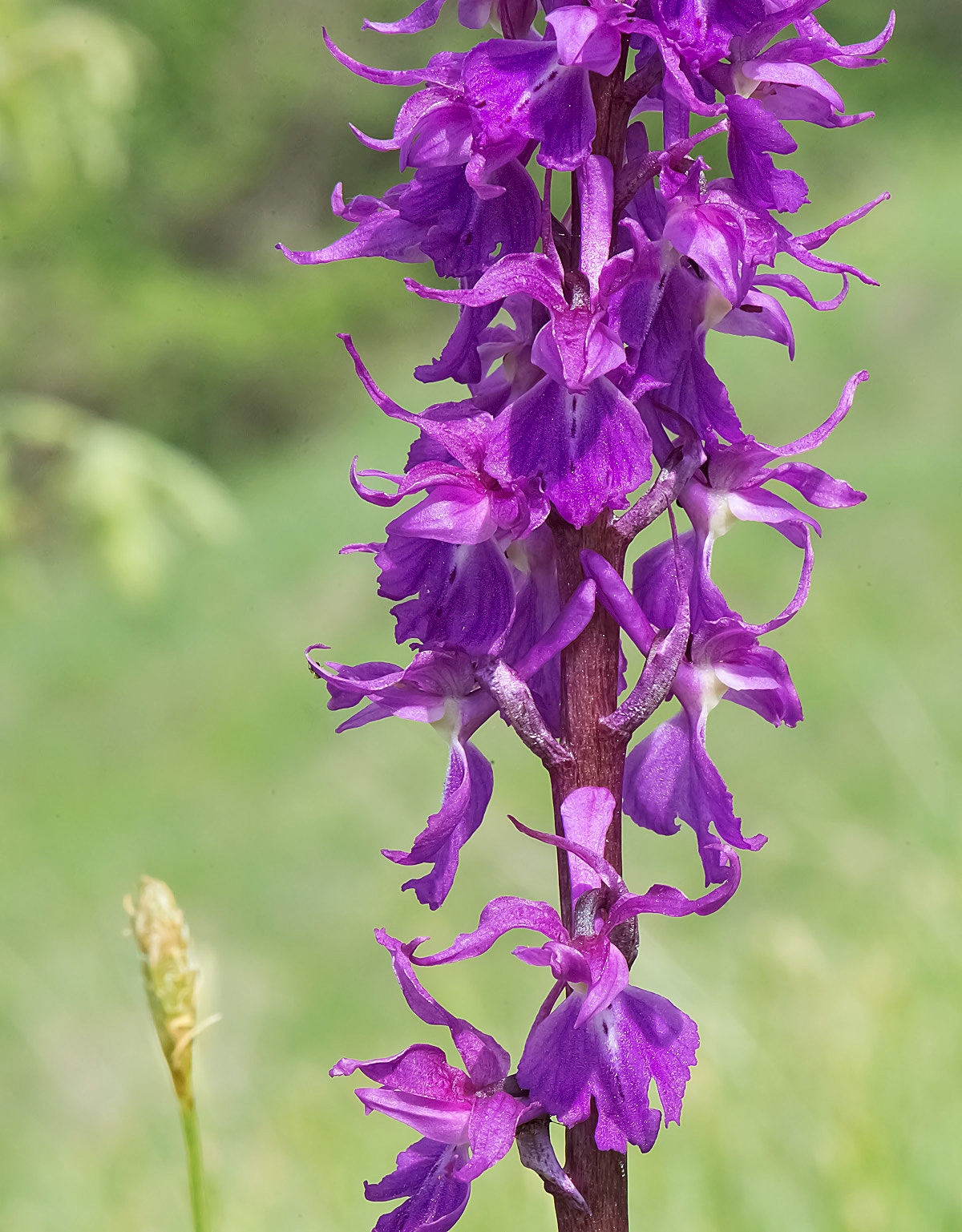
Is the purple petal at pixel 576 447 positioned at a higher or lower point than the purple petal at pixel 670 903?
higher

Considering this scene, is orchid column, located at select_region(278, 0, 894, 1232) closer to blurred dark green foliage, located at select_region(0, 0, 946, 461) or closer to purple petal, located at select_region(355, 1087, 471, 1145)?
purple petal, located at select_region(355, 1087, 471, 1145)

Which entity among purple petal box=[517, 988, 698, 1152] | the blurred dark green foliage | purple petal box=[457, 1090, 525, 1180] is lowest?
the blurred dark green foliage

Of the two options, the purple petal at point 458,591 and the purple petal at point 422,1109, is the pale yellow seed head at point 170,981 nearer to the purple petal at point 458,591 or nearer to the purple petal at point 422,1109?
the purple petal at point 422,1109

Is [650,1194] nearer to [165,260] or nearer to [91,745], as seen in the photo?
[91,745]

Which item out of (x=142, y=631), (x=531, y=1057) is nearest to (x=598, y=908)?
(x=531, y=1057)

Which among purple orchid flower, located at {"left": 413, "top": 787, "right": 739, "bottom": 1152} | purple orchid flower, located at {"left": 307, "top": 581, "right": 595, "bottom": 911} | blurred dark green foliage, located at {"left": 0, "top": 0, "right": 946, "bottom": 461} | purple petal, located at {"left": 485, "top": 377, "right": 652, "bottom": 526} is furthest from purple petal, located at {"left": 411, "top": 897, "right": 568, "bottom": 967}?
blurred dark green foliage, located at {"left": 0, "top": 0, "right": 946, "bottom": 461}

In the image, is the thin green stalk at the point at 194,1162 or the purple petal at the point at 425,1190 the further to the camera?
the thin green stalk at the point at 194,1162

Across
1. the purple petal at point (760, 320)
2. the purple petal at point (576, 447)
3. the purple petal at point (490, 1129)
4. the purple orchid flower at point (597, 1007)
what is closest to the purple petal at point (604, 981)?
the purple orchid flower at point (597, 1007)

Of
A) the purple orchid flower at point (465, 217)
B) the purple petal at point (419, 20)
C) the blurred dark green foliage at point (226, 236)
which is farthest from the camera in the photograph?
the blurred dark green foliage at point (226, 236)
